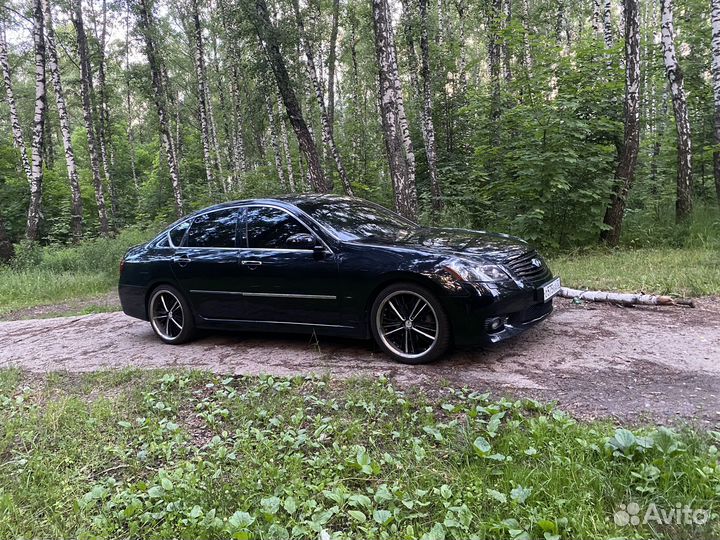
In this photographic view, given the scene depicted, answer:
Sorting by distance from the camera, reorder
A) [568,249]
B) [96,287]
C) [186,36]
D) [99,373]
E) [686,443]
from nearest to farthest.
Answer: [686,443] < [99,373] < [568,249] < [96,287] < [186,36]

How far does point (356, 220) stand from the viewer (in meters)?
5.27

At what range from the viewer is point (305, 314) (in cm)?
487

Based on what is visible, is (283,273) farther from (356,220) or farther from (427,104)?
(427,104)

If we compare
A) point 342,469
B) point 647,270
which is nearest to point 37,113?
point 342,469

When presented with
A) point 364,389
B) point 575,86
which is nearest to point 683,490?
point 364,389

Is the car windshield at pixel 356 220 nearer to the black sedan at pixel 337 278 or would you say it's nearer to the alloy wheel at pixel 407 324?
the black sedan at pixel 337 278

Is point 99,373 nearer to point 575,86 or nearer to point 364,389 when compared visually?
point 364,389

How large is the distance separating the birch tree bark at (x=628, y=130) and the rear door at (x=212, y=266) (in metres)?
7.52

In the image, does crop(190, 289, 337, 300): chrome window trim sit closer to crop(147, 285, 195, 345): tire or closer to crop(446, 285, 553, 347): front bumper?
crop(147, 285, 195, 345): tire

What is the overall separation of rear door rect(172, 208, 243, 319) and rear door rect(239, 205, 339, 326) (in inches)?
5.5

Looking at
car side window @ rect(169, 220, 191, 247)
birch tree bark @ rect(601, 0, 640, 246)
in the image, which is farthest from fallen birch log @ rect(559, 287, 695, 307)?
car side window @ rect(169, 220, 191, 247)

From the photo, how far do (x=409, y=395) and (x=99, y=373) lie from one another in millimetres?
3283

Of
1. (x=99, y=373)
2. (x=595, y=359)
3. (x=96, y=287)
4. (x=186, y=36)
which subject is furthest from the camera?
(x=186, y=36)

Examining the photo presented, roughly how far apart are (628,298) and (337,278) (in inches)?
145
